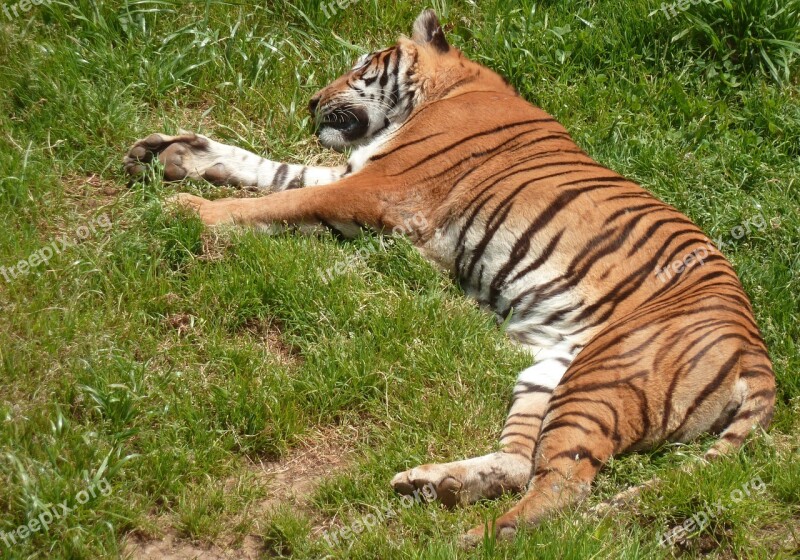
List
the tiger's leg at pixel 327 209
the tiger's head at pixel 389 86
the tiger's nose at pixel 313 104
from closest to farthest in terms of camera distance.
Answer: the tiger's leg at pixel 327 209, the tiger's head at pixel 389 86, the tiger's nose at pixel 313 104

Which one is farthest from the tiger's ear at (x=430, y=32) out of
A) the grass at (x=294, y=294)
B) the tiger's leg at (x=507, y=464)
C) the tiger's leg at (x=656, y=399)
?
the tiger's leg at (x=656, y=399)

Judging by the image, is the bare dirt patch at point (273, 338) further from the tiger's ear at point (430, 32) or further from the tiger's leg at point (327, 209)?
the tiger's ear at point (430, 32)

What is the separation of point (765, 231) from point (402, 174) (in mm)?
2019

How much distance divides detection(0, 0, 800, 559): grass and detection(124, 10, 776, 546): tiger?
134mm

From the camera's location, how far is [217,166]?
5.57 meters

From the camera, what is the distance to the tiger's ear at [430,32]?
19.5 feet

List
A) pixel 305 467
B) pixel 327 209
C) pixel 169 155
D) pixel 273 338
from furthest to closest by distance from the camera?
pixel 169 155 < pixel 327 209 < pixel 273 338 < pixel 305 467

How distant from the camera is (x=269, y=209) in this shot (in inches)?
204

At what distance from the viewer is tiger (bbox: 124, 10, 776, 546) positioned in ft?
13.4

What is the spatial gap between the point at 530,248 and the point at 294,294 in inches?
46.8

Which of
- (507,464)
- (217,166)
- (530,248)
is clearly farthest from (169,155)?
(507,464)

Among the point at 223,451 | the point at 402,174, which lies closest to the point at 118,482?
the point at 223,451

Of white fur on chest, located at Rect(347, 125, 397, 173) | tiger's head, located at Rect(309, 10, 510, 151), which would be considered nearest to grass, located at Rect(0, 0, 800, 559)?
tiger's head, located at Rect(309, 10, 510, 151)

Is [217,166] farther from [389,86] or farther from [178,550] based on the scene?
[178,550]
